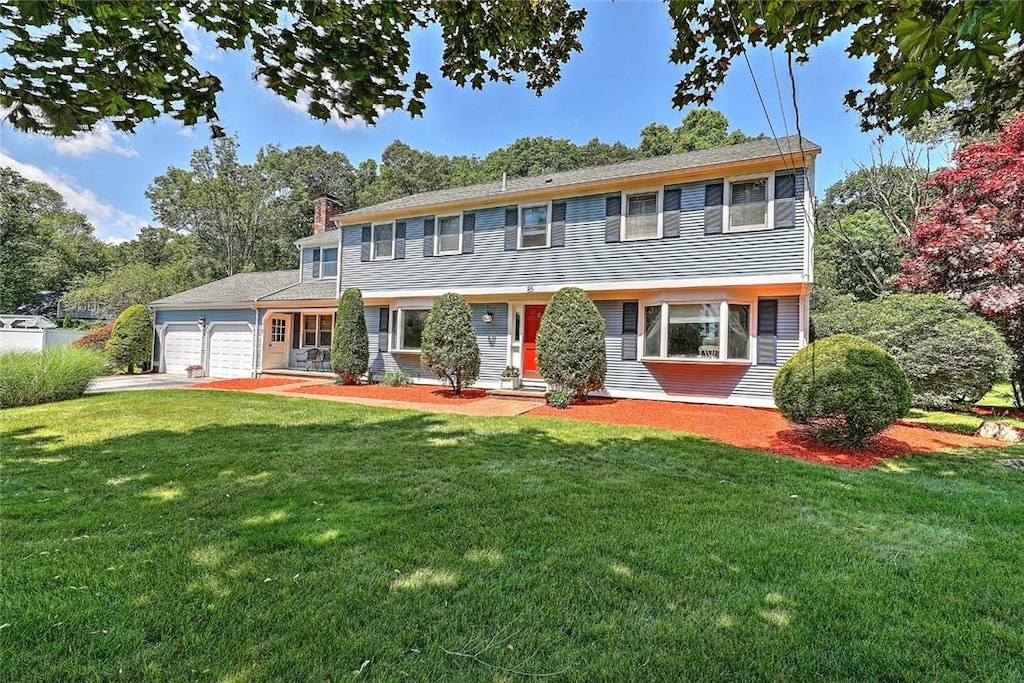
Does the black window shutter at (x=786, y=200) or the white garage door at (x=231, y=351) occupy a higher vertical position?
the black window shutter at (x=786, y=200)

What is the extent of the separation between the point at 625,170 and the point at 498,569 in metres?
11.5

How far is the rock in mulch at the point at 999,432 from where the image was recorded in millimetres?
7289

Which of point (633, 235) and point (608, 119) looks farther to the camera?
point (633, 235)

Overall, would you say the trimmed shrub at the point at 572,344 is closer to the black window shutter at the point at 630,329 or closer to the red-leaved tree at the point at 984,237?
the black window shutter at the point at 630,329

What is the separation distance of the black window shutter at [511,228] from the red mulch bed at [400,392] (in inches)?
162

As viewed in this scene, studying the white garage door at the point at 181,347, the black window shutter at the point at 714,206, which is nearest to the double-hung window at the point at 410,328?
the black window shutter at the point at 714,206

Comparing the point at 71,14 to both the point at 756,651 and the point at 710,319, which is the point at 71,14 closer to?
the point at 756,651

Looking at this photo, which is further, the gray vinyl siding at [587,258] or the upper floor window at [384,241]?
the upper floor window at [384,241]

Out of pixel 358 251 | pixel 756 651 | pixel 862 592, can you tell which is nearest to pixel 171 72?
pixel 756 651

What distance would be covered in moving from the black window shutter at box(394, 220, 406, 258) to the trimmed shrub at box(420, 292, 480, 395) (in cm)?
343

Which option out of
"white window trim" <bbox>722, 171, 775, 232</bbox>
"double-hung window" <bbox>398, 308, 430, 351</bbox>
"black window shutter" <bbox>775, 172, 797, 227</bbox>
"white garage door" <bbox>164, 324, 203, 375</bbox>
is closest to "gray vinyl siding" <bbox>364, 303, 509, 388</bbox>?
"double-hung window" <bbox>398, 308, 430, 351</bbox>

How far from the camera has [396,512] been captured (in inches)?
147

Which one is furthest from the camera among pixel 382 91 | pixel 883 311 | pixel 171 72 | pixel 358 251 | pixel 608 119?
pixel 358 251

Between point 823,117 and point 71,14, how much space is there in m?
8.17
